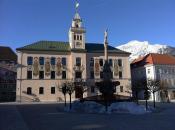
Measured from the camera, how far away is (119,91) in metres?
57.1

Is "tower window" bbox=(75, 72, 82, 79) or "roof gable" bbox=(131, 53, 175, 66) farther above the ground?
"roof gable" bbox=(131, 53, 175, 66)

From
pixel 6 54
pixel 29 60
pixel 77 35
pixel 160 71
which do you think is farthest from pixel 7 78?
pixel 160 71

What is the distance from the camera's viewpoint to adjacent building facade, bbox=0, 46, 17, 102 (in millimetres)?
61906

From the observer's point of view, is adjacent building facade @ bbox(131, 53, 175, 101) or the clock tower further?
adjacent building facade @ bbox(131, 53, 175, 101)

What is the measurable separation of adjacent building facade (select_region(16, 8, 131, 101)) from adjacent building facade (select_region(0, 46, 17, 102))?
11.3 metres

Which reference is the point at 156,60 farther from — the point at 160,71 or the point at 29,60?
the point at 29,60

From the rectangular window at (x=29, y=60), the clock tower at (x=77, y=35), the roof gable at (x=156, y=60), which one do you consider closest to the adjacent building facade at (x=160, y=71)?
the roof gable at (x=156, y=60)

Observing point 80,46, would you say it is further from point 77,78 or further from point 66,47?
point 77,78

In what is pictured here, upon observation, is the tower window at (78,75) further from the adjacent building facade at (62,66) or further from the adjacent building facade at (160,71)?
the adjacent building facade at (160,71)

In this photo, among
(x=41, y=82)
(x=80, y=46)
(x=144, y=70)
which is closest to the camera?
(x=41, y=82)

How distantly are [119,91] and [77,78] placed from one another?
9761mm

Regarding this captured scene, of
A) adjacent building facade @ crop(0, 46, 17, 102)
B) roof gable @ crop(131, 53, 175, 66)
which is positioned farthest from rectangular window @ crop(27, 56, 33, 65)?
roof gable @ crop(131, 53, 175, 66)

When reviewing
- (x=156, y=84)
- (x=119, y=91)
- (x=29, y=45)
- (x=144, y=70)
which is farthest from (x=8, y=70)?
(x=156, y=84)

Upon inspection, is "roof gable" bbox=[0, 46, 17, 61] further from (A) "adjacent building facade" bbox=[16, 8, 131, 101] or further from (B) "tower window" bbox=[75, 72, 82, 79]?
(B) "tower window" bbox=[75, 72, 82, 79]
